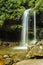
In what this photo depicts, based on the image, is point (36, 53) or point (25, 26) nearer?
point (36, 53)

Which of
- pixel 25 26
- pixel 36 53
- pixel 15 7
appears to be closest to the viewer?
pixel 36 53

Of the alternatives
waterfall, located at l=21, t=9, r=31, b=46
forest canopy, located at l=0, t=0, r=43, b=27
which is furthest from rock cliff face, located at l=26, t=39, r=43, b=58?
forest canopy, located at l=0, t=0, r=43, b=27

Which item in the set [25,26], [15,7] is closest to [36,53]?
[25,26]

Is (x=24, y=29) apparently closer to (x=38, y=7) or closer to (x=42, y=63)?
(x=38, y=7)

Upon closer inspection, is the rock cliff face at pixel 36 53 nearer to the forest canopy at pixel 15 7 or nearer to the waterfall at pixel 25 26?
the waterfall at pixel 25 26

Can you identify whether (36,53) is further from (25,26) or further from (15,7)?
(15,7)

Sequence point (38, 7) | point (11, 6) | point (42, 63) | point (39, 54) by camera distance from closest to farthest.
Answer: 1. point (42, 63)
2. point (39, 54)
3. point (38, 7)
4. point (11, 6)

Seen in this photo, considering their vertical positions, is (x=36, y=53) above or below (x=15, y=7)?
below

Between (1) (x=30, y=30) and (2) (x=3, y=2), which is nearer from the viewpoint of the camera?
(1) (x=30, y=30)

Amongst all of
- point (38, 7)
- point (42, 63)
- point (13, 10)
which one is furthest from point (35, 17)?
point (42, 63)

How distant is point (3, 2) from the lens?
47.3 feet

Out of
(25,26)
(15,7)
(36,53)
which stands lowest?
(36,53)

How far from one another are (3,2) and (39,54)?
848cm

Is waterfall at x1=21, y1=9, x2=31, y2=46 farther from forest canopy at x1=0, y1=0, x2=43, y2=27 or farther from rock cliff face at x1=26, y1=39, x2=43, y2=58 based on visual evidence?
rock cliff face at x1=26, y1=39, x2=43, y2=58
